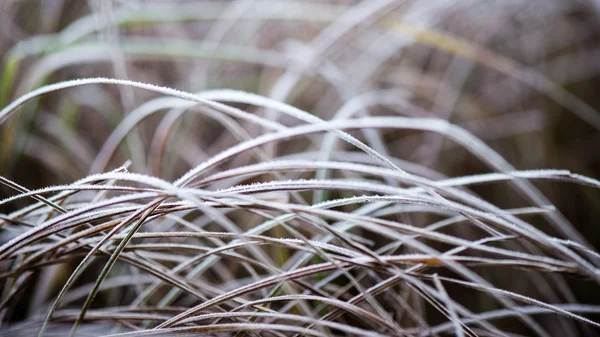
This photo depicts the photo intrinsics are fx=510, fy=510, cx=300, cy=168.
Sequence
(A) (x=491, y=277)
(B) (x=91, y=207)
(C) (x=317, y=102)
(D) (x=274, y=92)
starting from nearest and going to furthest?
1. (B) (x=91, y=207)
2. (D) (x=274, y=92)
3. (A) (x=491, y=277)
4. (C) (x=317, y=102)

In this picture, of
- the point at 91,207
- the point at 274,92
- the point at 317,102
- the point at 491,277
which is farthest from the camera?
the point at 317,102

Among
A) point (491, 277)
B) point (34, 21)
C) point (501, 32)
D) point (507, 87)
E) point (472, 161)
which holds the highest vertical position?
point (34, 21)

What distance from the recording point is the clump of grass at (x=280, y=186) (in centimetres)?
34

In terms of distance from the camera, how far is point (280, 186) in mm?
326

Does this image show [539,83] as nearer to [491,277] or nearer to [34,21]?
[491,277]

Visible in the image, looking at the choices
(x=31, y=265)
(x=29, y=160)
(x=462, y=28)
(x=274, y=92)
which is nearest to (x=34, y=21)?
(x=29, y=160)

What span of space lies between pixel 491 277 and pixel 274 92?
0.43 m

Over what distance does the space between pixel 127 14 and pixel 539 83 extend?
58 centimetres

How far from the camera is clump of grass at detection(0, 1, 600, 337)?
0.34 m

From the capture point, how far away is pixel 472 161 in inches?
34.5

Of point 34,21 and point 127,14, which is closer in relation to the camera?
point 127,14

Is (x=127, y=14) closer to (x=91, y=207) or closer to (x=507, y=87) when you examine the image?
(x=91, y=207)

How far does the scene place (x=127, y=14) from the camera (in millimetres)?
692

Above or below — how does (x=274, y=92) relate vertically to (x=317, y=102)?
below
